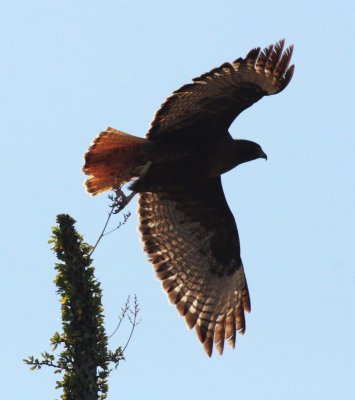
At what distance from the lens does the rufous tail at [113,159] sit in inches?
398

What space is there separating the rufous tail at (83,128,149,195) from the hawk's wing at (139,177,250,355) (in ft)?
3.29

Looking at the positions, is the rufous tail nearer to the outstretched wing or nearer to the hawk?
the hawk

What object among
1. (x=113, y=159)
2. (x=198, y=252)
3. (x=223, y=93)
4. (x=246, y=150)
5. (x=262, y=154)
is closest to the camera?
(x=223, y=93)

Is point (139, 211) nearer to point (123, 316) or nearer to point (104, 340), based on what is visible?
point (123, 316)

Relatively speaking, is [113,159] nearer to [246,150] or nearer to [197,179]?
[197,179]

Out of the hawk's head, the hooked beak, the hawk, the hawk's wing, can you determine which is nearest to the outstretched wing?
the hawk

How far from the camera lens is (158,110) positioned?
1014 centimetres

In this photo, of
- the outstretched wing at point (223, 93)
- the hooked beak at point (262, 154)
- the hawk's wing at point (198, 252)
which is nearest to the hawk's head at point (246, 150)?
the hooked beak at point (262, 154)

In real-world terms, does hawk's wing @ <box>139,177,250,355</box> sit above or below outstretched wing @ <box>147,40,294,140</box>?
below

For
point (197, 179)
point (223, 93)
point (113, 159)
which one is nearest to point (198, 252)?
point (197, 179)

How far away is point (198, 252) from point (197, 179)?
45.7 inches

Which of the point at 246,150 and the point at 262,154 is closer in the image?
the point at 246,150

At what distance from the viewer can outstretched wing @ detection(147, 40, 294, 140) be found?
31.2ft

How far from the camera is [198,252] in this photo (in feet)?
38.0
